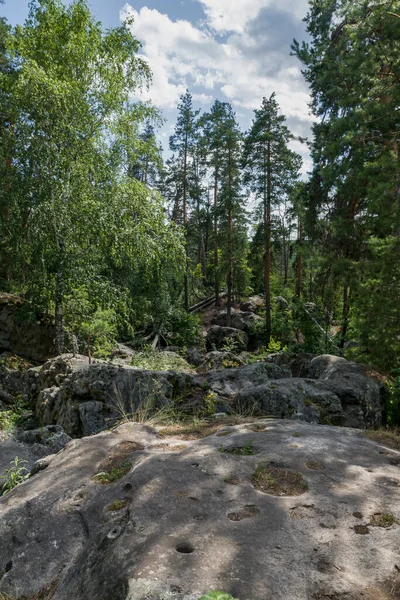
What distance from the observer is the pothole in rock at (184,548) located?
2.36m

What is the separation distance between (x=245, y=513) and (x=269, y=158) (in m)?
22.4

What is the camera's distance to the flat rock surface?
6.92ft

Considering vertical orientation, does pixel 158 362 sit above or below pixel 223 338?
above

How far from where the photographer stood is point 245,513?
2.81m

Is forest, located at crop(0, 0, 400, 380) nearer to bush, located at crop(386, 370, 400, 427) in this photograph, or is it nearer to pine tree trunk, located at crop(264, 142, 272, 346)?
bush, located at crop(386, 370, 400, 427)

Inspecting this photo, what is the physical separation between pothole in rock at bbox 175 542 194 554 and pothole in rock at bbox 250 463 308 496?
0.96 meters

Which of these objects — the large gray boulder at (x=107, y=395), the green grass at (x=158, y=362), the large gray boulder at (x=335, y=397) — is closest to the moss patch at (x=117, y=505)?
the large gray boulder at (x=107, y=395)

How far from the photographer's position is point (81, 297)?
407 inches

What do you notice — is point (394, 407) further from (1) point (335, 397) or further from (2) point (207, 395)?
(2) point (207, 395)

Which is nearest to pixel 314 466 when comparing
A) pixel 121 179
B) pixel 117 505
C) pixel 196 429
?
pixel 117 505

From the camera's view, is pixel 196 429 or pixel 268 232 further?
pixel 268 232

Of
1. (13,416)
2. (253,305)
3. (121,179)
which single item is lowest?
(13,416)

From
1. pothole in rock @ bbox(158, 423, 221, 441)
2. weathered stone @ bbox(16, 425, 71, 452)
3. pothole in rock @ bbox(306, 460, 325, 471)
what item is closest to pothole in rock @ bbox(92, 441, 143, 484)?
pothole in rock @ bbox(158, 423, 221, 441)

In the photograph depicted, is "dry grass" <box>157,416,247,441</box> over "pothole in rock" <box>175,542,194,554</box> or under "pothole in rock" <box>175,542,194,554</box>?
under
